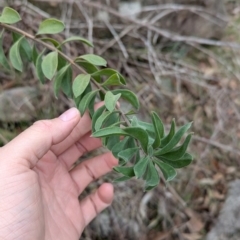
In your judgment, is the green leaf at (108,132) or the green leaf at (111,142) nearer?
the green leaf at (108,132)

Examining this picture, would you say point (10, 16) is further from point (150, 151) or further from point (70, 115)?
point (150, 151)

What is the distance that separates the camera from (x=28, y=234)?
106cm

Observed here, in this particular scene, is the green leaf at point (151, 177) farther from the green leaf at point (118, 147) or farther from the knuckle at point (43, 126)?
the knuckle at point (43, 126)

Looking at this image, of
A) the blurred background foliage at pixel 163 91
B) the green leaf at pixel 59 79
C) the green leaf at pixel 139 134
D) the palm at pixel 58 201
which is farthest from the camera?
the blurred background foliage at pixel 163 91

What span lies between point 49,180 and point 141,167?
53cm

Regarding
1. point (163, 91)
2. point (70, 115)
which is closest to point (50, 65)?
point (70, 115)

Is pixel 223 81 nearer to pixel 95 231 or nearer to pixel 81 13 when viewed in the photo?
pixel 81 13

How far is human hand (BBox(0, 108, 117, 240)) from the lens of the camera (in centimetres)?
103

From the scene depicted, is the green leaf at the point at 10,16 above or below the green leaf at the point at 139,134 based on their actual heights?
above

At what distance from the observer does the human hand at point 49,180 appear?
103cm

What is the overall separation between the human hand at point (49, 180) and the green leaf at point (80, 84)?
0.40 feet

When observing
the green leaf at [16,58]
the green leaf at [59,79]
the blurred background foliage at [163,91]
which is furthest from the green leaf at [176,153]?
the blurred background foliage at [163,91]

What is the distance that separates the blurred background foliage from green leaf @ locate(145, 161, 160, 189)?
2.48 ft

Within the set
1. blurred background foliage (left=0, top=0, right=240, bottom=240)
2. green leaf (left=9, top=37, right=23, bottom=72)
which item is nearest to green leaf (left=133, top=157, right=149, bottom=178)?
green leaf (left=9, top=37, right=23, bottom=72)
